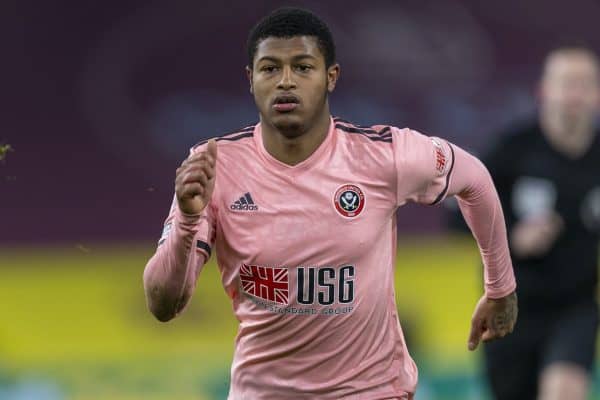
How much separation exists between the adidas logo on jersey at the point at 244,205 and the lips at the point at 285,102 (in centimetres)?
36

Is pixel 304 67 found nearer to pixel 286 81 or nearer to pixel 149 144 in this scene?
pixel 286 81

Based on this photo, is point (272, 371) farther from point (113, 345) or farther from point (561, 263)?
point (113, 345)

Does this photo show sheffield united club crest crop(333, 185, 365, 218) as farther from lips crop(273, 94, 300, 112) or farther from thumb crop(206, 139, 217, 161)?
thumb crop(206, 139, 217, 161)

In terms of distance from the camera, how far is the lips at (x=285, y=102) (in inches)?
225

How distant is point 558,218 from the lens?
8.94 metres

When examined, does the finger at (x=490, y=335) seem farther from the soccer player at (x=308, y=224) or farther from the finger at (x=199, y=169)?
the finger at (x=199, y=169)

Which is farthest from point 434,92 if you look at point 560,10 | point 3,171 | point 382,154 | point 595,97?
point 382,154

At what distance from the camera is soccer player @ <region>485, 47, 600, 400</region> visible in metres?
8.91

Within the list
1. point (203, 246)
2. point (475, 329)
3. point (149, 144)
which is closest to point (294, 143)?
point (203, 246)

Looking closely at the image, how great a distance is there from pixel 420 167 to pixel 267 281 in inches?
27.5

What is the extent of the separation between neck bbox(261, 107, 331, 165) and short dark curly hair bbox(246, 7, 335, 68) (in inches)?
9.2

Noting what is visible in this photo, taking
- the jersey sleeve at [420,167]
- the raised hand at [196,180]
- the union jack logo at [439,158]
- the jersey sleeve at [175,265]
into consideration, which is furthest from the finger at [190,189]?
the union jack logo at [439,158]

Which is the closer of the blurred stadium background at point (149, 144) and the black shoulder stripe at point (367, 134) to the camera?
the black shoulder stripe at point (367, 134)

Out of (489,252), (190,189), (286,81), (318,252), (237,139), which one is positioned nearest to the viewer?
(190,189)
